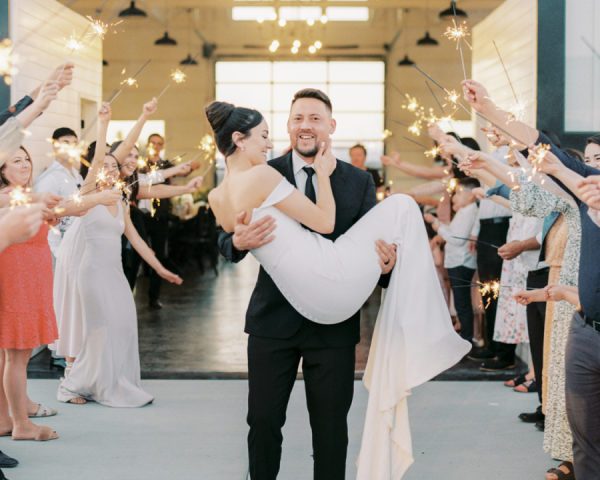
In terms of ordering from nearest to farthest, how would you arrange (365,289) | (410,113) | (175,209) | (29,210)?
1. (29,210)
2. (365,289)
3. (175,209)
4. (410,113)

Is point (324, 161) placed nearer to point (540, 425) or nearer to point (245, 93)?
point (540, 425)

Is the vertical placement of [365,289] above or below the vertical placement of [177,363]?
above

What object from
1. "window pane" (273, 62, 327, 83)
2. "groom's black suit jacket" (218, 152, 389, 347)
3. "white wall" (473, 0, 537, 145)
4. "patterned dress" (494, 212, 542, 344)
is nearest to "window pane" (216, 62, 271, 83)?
"window pane" (273, 62, 327, 83)

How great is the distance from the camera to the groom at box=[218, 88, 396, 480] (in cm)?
326

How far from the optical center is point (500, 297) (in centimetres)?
628

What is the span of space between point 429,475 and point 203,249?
421 inches

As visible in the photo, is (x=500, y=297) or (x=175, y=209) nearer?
(x=500, y=297)

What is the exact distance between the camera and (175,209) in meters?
13.9

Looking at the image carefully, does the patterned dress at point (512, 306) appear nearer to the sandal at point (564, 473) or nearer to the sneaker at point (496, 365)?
the sneaker at point (496, 365)

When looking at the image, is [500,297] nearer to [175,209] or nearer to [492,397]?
[492,397]

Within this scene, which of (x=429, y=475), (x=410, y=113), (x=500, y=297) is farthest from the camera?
(x=410, y=113)

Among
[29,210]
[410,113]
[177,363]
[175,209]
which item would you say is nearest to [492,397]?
[177,363]

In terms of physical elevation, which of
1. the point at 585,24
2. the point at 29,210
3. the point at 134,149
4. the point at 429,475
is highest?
the point at 585,24

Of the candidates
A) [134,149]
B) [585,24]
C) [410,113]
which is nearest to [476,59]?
[585,24]
